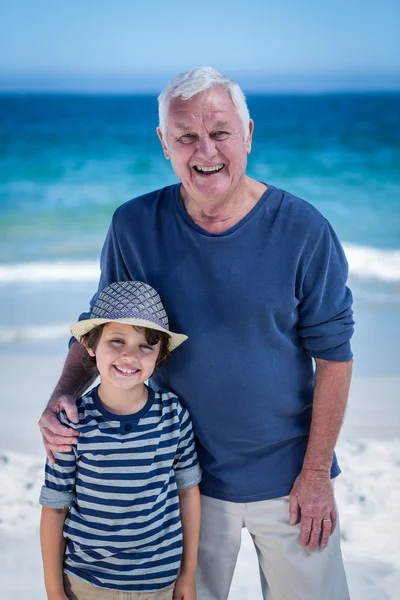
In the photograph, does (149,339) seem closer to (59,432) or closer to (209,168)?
(59,432)

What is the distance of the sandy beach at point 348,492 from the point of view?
10.3ft

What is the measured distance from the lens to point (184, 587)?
7.29 ft

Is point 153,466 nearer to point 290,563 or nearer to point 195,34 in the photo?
point 290,563

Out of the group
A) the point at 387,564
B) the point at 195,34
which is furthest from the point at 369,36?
the point at 387,564

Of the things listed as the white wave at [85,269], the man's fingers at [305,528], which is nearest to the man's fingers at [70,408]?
the man's fingers at [305,528]

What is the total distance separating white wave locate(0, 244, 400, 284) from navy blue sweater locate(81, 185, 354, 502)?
5900 mm

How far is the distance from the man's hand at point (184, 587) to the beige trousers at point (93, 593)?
8 cm

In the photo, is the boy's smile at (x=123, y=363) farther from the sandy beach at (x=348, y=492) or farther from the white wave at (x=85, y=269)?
the white wave at (x=85, y=269)

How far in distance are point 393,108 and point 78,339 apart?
1944cm

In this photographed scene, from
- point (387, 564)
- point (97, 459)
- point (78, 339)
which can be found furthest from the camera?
point (387, 564)

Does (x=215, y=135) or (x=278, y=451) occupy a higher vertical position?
(x=215, y=135)

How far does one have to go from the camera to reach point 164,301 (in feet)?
7.23

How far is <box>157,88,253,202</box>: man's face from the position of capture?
6.87ft

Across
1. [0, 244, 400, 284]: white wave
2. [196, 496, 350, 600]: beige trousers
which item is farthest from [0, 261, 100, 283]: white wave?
[196, 496, 350, 600]: beige trousers
